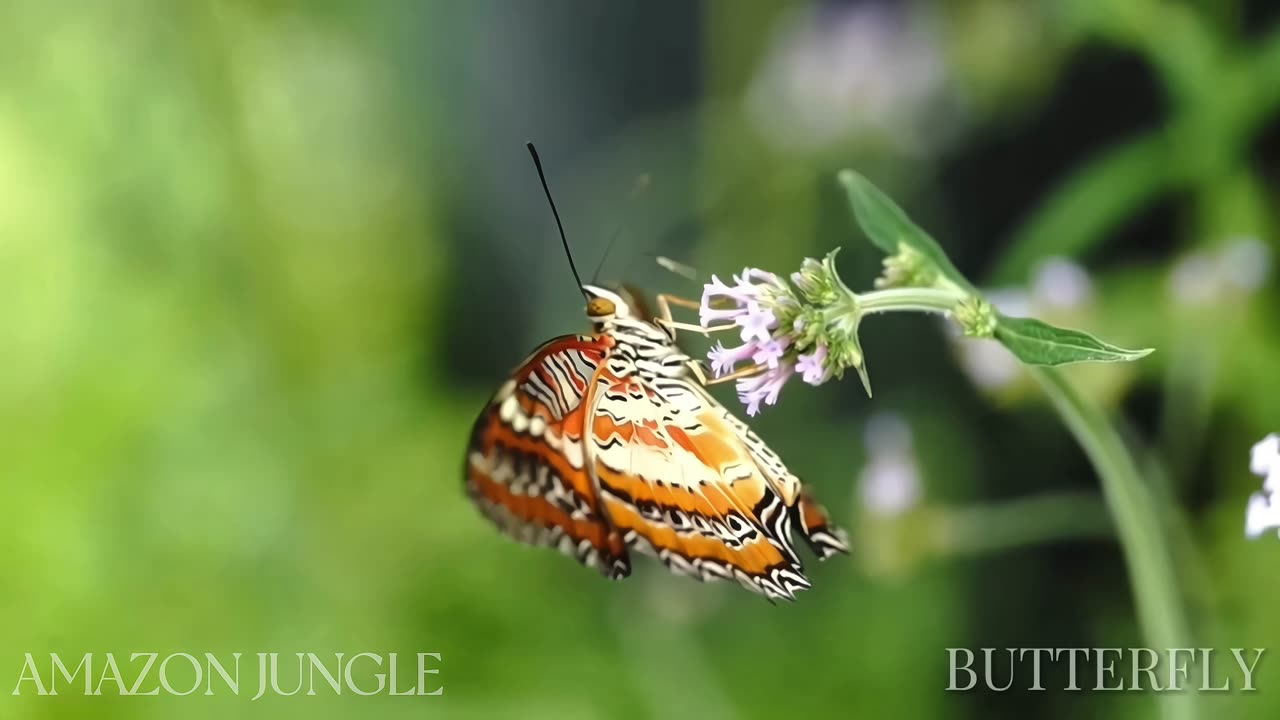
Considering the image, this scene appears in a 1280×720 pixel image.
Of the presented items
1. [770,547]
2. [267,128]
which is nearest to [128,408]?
[267,128]

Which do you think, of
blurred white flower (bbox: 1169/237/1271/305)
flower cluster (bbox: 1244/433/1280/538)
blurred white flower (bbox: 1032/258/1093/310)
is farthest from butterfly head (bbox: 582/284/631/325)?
blurred white flower (bbox: 1169/237/1271/305)

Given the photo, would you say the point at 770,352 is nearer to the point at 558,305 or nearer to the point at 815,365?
the point at 815,365

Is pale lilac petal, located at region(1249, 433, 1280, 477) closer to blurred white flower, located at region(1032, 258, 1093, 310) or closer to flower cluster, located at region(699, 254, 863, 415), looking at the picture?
flower cluster, located at region(699, 254, 863, 415)

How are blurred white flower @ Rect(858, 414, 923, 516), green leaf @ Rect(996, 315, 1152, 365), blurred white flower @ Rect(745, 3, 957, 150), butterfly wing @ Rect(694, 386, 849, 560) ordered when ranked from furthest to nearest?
blurred white flower @ Rect(745, 3, 957, 150), blurred white flower @ Rect(858, 414, 923, 516), butterfly wing @ Rect(694, 386, 849, 560), green leaf @ Rect(996, 315, 1152, 365)

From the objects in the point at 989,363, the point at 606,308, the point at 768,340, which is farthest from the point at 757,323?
the point at 989,363

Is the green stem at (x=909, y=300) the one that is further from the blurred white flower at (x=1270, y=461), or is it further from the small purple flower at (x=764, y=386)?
the blurred white flower at (x=1270, y=461)

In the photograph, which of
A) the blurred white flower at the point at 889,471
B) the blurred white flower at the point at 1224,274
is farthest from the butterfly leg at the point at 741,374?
the blurred white flower at the point at 1224,274
